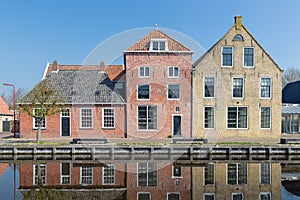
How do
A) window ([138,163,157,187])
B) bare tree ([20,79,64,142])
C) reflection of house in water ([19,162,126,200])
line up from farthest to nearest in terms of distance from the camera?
1. bare tree ([20,79,64,142])
2. window ([138,163,157,187])
3. reflection of house in water ([19,162,126,200])

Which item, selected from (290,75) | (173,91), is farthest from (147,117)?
(290,75)

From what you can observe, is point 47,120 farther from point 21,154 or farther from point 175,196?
point 175,196

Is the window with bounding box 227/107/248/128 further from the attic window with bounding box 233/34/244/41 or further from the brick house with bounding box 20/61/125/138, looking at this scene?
the brick house with bounding box 20/61/125/138

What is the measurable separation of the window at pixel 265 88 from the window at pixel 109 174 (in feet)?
45.7

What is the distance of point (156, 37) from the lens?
862 inches

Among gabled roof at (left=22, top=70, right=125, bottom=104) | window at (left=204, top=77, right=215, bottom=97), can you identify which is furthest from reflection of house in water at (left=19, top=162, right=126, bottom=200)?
window at (left=204, top=77, right=215, bottom=97)

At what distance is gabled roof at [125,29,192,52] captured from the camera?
854 inches

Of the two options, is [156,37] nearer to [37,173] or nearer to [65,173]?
[65,173]

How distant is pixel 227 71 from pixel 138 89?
718 cm

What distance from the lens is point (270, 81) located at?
72.8 feet

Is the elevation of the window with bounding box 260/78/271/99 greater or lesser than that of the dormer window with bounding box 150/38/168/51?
lesser

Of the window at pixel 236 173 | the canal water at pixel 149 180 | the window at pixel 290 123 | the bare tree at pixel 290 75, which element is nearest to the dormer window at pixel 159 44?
the canal water at pixel 149 180

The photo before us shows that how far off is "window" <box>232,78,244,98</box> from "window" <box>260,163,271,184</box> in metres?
8.12

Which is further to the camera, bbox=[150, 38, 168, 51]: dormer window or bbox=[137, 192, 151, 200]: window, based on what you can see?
bbox=[150, 38, 168, 51]: dormer window
